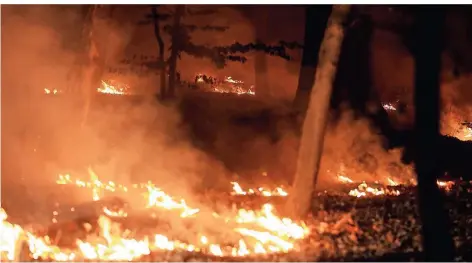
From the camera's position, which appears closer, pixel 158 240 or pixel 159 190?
pixel 158 240

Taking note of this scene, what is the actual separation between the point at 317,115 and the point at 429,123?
85.5 inches

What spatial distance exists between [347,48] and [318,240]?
27.6ft

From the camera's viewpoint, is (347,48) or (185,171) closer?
(185,171)

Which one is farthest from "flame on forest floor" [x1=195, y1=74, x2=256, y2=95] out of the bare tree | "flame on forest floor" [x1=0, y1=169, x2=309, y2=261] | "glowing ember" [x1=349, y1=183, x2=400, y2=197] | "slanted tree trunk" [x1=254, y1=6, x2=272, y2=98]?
"flame on forest floor" [x1=0, y1=169, x2=309, y2=261]

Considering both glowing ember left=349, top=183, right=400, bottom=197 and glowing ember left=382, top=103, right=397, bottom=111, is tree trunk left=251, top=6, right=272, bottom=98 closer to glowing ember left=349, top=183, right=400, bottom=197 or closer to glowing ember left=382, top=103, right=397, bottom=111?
glowing ember left=382, top=103, right=397, bottom=111

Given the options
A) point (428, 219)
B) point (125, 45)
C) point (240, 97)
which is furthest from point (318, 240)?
point (125, 45)

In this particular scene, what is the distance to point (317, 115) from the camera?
852 cm

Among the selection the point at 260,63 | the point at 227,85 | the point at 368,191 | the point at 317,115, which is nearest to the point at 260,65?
the point at 260,63

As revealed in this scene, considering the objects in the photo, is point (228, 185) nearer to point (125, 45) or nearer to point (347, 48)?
point (347, 48)

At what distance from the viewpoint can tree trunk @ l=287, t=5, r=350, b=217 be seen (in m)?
8.26

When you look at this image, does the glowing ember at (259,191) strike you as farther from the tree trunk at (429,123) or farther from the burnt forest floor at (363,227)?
the tree trunk at (429,123)

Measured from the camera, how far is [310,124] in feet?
28.2

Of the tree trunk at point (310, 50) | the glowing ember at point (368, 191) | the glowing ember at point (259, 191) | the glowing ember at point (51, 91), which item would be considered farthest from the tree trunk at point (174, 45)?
the glowing ember at point (368, 191)

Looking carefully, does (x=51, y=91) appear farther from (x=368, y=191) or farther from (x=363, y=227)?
(x=363, y=227)
